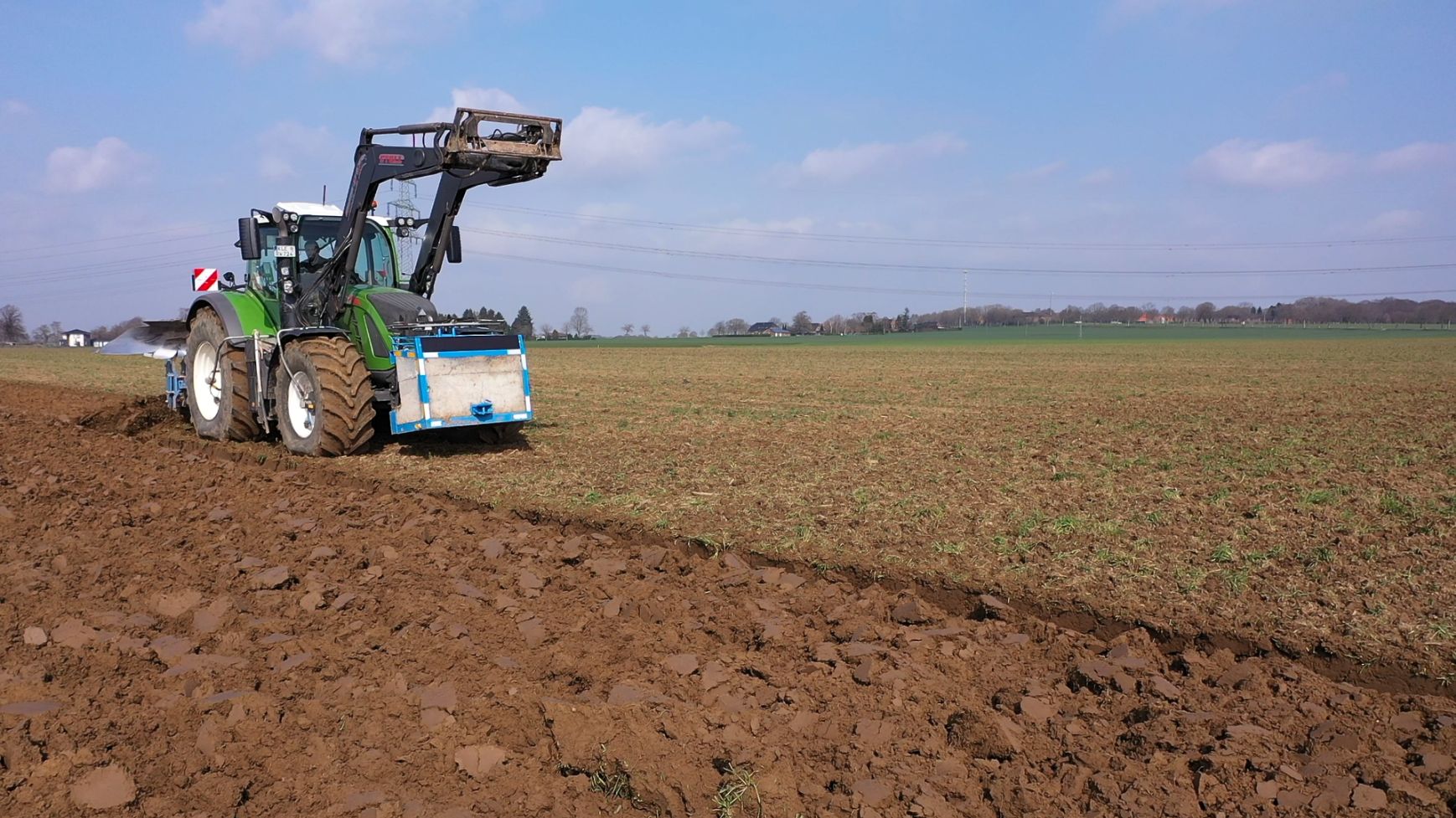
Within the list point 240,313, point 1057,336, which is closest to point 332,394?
point 240,313

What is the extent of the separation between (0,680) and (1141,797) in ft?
16.0

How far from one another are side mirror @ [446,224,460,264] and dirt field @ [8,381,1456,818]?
17.4 ft

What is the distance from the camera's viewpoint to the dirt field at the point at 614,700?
375cm

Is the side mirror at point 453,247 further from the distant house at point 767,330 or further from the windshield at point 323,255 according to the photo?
the distant house at point 767,330

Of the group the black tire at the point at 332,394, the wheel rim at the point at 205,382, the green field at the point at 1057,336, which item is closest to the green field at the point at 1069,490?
the black tire at the point at 332,394

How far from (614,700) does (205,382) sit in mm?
10576

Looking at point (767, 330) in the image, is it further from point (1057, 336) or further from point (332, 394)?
point (332, 394)

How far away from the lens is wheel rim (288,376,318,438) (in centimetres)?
1118

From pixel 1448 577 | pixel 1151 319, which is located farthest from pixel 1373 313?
pixel 1448 577

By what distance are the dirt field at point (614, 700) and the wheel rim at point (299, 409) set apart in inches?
164

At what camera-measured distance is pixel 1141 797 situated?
3.77 metres

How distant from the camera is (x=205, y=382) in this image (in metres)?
12.9

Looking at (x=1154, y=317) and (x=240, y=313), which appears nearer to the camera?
(x=240, y=313)

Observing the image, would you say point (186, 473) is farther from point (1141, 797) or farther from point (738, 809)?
point (1141, 797)
